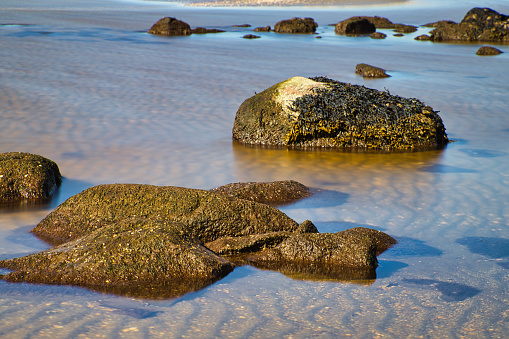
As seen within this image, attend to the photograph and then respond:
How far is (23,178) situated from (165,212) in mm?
2025

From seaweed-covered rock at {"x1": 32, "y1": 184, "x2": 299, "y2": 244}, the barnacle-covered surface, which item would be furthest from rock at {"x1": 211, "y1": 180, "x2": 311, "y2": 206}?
the barnacle-covered surface

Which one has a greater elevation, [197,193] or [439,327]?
[197,193]

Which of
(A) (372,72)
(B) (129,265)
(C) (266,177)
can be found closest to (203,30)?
(A) (372,72)

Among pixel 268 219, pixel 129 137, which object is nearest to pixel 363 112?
pixel 129 137

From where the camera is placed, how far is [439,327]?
→ 356 centimetres

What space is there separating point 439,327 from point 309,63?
15019 millimetres

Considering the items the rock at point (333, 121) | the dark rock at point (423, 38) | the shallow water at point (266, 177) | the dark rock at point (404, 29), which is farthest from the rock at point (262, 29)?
the rock at point (333, 121)

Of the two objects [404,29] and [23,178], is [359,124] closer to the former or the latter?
[23,178]

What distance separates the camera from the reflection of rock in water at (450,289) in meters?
3.97

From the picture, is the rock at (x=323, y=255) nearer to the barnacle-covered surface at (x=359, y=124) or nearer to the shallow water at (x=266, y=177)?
the shallow water at (x=266, y=177)

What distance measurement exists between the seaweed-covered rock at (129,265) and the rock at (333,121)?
4.54m

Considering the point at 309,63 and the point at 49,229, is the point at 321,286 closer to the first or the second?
the point at 49,229

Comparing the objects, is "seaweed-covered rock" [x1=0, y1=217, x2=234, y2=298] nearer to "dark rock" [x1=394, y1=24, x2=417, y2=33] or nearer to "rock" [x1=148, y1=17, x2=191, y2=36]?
"rock" [x1=148, y1=17, x2=191, y2=36]

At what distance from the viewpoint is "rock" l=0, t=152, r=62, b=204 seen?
584 centimetres
